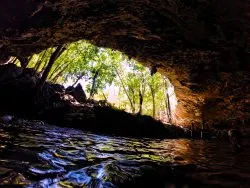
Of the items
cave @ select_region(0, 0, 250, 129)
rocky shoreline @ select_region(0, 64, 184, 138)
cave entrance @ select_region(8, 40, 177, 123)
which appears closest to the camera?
cave @ select_region(0, 0, 250, 129)

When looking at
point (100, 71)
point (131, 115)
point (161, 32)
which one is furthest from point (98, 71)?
point (161, 32)

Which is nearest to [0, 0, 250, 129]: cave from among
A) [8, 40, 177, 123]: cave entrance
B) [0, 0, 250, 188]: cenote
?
[0, 0, 250, 188]: cenote

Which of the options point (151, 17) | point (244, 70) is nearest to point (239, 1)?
point (151, 17)

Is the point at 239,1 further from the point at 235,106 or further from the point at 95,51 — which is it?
the point at 95,51

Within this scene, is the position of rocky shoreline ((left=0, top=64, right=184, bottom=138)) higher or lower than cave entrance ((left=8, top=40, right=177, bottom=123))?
lower

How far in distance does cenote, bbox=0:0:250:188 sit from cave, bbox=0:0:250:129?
0.16 ft

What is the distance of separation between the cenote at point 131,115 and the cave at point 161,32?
0.16 feet

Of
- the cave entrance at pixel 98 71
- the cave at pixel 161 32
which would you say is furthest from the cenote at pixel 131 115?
the cave entrance at pixel 98 71

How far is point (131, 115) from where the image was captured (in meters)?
18.2

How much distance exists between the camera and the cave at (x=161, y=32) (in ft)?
31.5

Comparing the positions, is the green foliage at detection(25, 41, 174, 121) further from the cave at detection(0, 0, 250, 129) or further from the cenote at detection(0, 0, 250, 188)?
the cave at detection(0, 0, 250, 129)

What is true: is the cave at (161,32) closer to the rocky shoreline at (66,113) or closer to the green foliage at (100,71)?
the rocky shoreline at (66,113)

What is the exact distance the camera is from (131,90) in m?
36.6

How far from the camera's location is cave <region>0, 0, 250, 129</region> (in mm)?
9594
